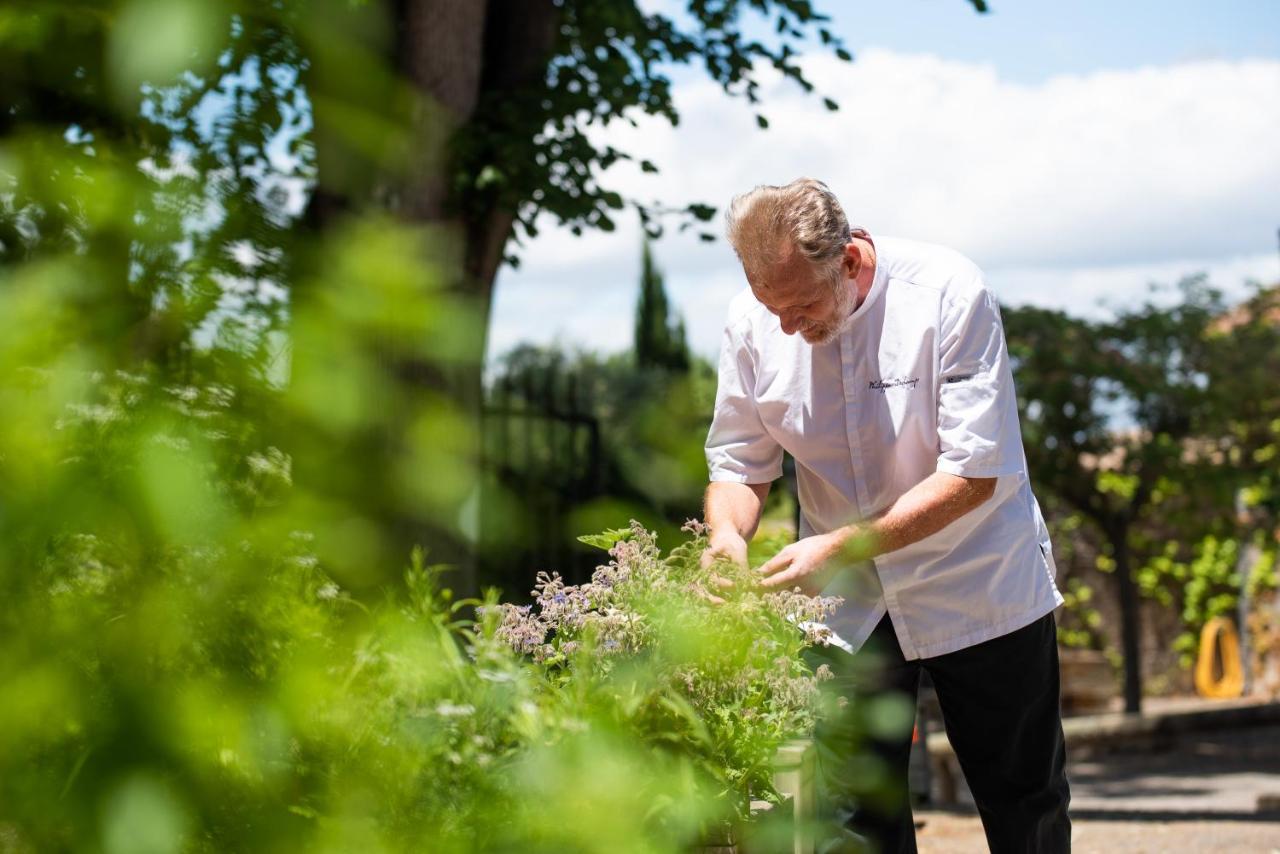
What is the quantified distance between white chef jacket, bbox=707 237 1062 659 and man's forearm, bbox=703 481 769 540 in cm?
3

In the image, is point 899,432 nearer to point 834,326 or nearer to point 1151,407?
point 834,326

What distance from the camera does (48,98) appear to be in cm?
84

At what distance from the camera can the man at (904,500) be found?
2.86 m

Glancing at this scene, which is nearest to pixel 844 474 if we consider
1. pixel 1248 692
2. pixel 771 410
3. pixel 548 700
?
pixel 771 410

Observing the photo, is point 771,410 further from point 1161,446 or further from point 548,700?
point 1161,446

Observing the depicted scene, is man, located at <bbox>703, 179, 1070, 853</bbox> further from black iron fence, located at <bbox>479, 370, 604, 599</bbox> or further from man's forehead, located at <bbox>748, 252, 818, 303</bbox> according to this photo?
black iron fence, located at <bbox>479, 370, 604, 599</bbox>

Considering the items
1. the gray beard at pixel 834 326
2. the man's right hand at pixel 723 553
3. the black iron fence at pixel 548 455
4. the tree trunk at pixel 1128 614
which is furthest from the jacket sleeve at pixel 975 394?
the tree trunk at pixel 1128 614

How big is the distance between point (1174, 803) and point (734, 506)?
7.11 metres

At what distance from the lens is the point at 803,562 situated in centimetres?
267

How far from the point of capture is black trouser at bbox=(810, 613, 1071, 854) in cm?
303

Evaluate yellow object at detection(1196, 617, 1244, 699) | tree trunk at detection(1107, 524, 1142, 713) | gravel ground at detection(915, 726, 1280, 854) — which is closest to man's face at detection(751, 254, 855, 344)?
gravel ground at detection(915, 726, 1280, 854)

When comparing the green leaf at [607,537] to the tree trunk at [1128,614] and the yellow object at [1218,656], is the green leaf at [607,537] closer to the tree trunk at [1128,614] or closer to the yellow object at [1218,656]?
the tree trunk at [1128,614]

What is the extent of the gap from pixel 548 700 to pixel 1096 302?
12.0m

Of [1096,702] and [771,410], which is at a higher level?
[771,410]
